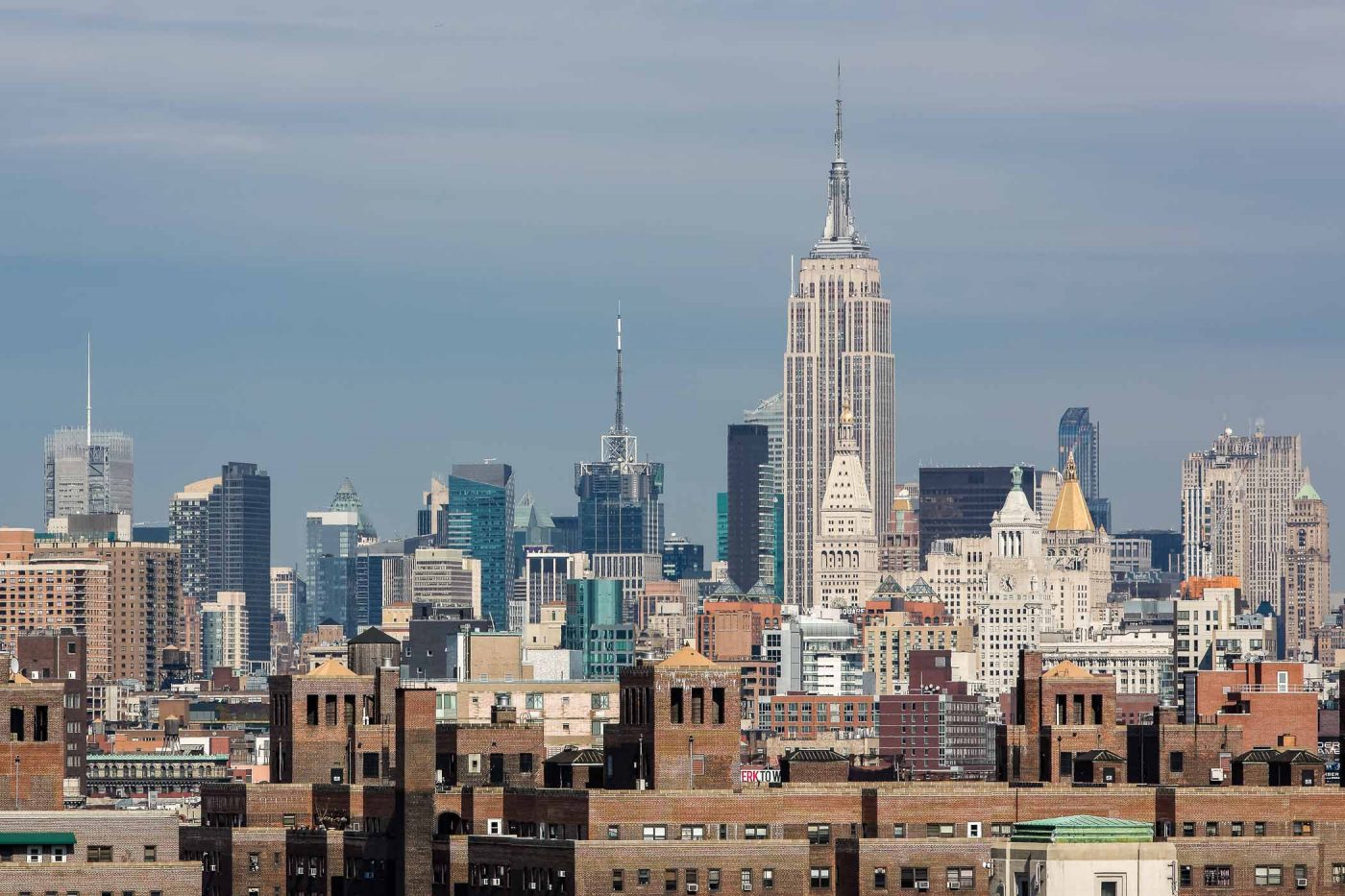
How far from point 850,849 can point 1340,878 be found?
62.6 ft

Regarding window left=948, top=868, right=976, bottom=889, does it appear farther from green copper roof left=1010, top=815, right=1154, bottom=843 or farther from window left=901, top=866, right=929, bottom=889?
green copper roof left=1010, top=815, right=1154, bottom=843

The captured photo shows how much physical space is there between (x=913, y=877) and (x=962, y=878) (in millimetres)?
1833

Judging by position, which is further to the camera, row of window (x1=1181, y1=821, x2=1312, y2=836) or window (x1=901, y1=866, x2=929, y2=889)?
row of window (x1=1181, y1=821, x2=1312, y2=836)

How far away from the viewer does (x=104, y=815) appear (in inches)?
6088

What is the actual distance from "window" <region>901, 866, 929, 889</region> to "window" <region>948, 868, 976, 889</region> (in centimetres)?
90

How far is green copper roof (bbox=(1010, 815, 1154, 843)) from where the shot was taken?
11131 cm

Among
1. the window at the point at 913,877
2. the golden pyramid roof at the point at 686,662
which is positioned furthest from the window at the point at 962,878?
the golden pyramid roof at the point at 686,662

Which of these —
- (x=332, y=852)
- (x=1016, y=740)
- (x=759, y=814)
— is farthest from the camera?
(x=1016, y=740)

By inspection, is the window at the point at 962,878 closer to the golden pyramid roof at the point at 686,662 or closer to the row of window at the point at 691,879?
the row of window at the point at 691,879

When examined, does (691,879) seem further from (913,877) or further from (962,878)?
(962,878)

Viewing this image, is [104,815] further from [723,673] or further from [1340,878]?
[1340,878]

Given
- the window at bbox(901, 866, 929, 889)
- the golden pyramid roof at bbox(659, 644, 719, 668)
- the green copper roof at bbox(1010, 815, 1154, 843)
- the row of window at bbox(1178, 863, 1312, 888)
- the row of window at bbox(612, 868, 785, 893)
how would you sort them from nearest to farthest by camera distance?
the green copper roof at bbox(1010, 815, 1154, 843) → the row of window at bbox(612, 868, 785, 893) → the window at bbox(901, 866, 929, 889) → the row of window at bbox(1178, 863, 1312, 888) → the golden pyramid roof at bbox(659, 644, 719, 668)

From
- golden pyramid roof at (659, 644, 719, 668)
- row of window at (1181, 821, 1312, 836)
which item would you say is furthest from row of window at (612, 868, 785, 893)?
row of window at (1181, 821, 1312, 836)

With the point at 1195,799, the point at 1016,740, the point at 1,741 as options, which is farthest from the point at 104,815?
the point at 1016,740
